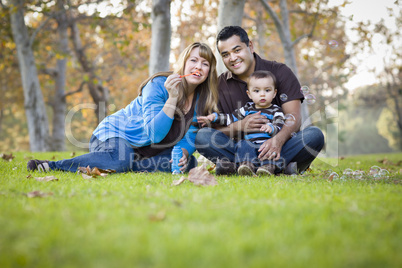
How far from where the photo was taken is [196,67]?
4.13 metres

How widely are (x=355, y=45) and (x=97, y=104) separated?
1248 cm

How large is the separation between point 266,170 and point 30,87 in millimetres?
10720

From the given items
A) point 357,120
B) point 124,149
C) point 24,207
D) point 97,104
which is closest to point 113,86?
point 97,104

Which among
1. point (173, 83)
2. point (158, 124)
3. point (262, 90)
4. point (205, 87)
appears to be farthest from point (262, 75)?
point (158, 124)

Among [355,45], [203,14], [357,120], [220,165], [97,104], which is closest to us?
[220,165]

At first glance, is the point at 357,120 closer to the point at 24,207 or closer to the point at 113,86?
the point at 113,86

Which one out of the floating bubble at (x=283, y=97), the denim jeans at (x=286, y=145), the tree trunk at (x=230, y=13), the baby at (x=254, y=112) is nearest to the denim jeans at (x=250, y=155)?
the baby at (x=254, y=112)

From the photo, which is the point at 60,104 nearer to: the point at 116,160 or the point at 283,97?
the point at 116,160

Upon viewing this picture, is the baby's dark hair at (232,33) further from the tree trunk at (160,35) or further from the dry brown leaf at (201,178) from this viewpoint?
the tree trunk at (160,35)

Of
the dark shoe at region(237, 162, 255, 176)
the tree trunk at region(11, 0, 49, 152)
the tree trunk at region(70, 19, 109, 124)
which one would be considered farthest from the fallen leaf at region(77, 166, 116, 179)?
the tree trunk at region(70, 19, 109, 124)

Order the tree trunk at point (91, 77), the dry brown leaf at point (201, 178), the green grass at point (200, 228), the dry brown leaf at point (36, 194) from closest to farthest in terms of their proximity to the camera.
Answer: the green grass at point (200, 228)
the dry brown leaf at point (36, 194)
the dry brown leaf at point (201, 178)
the tree trunk at point (91, 77)

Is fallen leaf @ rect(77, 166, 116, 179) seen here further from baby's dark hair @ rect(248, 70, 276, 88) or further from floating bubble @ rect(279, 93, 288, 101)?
floating bubble @ rect(279, 93, 288, 101)

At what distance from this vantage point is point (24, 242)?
1466mm

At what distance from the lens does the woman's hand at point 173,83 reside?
384cm
